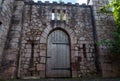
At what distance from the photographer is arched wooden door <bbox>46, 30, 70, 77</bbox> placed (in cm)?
697

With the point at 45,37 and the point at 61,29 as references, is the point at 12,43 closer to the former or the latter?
the point at 45,37

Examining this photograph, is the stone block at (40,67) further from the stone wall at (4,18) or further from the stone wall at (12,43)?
the stone wall at (4,18)

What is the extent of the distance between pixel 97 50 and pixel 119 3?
7.38 ft

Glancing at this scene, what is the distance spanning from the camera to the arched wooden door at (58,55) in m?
6.97

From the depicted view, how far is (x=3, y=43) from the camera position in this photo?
21.4 feet

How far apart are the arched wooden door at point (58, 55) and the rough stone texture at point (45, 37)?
229 millimetres

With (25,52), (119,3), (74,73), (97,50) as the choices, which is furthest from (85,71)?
(119,3)

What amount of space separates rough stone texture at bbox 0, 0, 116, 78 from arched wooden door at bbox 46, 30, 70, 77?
23 centimetres

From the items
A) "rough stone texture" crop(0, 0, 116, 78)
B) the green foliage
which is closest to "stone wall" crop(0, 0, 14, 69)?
"rough stone texture" crop(0, 0, 116, 78)

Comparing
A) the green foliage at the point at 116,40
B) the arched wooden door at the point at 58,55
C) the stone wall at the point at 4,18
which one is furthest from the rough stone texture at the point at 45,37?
the green foliage at the point at 116,40

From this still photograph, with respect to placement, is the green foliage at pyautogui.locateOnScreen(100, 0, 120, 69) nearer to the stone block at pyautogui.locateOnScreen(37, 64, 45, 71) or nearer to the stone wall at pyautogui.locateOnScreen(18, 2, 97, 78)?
the stone wall at pyautogui.locateOnScreen(18, 2, 97, 78)

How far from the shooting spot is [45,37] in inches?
284

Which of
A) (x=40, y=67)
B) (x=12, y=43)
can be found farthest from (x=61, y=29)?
(x=12, y=43)

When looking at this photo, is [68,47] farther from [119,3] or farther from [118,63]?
[119,3]
